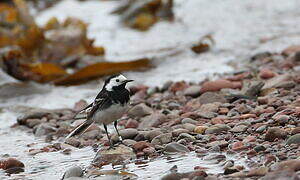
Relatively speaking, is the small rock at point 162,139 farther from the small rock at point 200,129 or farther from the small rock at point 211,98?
the small rock at point 211,98

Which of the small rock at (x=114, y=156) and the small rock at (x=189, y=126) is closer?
the small rock at (x=114, y=156)

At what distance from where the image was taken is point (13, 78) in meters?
10.1

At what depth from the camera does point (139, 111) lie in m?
7.32

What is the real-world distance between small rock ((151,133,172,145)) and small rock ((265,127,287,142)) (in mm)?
1019

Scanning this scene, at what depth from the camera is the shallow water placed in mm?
5802

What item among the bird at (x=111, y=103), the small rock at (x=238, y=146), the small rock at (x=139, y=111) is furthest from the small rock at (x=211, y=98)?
the small rock at (x=238, y=146)

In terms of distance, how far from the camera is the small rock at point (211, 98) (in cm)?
721

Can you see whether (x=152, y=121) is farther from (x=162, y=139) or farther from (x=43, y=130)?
(x=43, y=130)

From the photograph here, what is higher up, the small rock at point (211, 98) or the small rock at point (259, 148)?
the small rock at point (211, 98)

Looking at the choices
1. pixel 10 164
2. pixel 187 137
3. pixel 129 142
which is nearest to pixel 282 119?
pixel 187 137

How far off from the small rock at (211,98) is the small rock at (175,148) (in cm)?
177

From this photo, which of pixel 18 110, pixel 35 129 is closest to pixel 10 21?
pixel 18 110

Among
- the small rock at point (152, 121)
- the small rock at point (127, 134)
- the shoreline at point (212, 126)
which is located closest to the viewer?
the shoreline at point (212, 126)

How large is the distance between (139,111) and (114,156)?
177 cm
